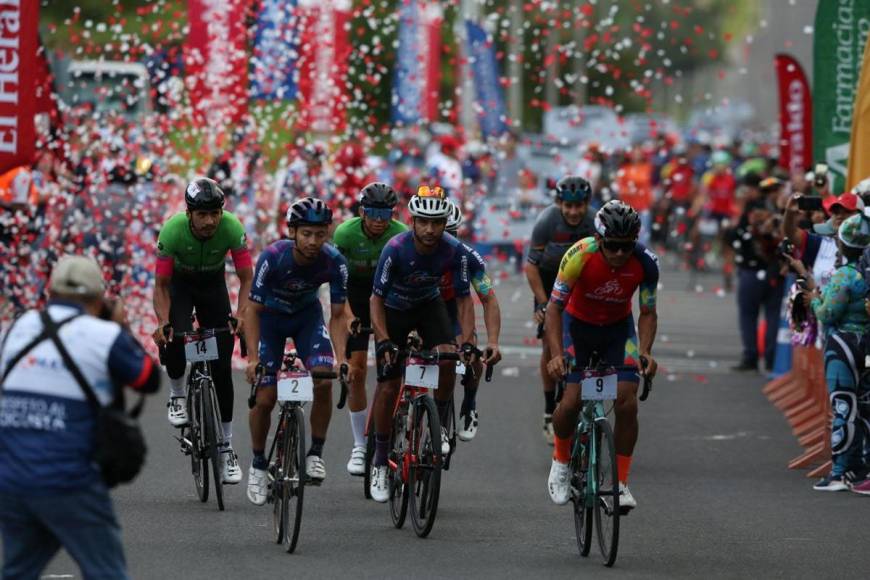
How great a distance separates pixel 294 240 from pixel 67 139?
33.5ft

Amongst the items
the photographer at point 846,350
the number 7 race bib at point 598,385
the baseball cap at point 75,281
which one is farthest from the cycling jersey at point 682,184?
the baseball cap at point 75,281

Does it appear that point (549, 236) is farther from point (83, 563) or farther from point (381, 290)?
point (83, 563)

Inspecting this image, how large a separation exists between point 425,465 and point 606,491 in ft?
4.58

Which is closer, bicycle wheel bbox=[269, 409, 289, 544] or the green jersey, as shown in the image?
bicycle wheel bbox=[269, 409, 289, 544]

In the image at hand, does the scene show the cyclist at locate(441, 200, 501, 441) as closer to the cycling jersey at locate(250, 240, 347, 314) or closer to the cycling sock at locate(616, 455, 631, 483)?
the cycling jersey at locate(250, 240, 347, 314)

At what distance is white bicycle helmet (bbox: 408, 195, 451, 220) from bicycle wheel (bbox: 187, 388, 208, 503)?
189 cm

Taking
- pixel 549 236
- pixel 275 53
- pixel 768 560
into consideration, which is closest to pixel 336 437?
pixel 549 236

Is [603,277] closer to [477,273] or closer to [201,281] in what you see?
[477,273]

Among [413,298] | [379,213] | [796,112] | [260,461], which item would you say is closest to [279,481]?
[260,461]

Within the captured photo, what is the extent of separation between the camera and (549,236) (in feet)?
48.8

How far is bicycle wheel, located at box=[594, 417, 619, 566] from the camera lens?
10430mm

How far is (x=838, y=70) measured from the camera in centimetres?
1828

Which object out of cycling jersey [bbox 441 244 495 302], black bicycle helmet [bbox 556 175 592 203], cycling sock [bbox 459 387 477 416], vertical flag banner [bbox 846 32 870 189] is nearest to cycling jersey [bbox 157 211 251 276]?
cycling jersey [bbox 441 244 495 302]

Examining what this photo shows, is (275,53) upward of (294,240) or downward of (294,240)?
upward
